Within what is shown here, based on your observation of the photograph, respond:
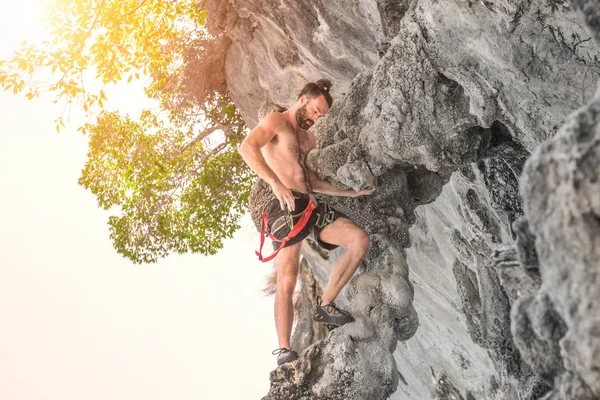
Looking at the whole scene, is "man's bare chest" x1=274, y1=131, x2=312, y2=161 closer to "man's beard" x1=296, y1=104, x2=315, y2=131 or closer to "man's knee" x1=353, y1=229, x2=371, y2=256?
"man's beard" x1=296, y1=104, x2=315, y2=131

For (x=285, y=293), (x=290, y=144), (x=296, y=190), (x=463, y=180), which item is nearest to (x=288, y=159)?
(x=290, y=144)

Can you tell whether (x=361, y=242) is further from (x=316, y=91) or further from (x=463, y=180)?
(x=463, y=180)

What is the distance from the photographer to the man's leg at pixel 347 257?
642 centimetres

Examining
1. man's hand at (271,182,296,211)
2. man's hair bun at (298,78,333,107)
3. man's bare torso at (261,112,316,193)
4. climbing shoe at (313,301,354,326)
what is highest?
man's hair bun at (298,78,333,107)

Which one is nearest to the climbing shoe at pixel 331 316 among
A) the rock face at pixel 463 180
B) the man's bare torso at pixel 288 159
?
the rock face at pixel 463 180

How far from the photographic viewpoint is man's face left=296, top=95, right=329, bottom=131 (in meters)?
6.64

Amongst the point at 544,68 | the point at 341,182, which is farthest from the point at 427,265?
the point at 544,68

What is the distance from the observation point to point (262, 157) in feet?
21.1

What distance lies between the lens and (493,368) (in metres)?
8.62

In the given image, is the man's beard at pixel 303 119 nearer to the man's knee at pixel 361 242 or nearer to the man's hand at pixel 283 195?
the man's hand at pixel 283 195

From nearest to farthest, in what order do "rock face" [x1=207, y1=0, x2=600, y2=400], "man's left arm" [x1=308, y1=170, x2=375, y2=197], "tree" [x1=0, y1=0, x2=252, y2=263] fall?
"rock face" [x1=207, y1=0, x2=600, y2=400] < "man's left arm" [x1=308, y1=170, x2=375, y2=197] < "tree" [x1=0, y1=0, x2=252, y2=263]

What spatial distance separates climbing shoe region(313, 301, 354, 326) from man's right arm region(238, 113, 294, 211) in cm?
105

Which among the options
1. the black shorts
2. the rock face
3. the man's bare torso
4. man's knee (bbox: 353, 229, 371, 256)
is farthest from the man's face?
man's knee (bbox: 353, 229, 371, 256)

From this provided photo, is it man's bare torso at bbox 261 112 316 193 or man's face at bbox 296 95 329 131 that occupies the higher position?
man's face at bbox 296 95 329 131
